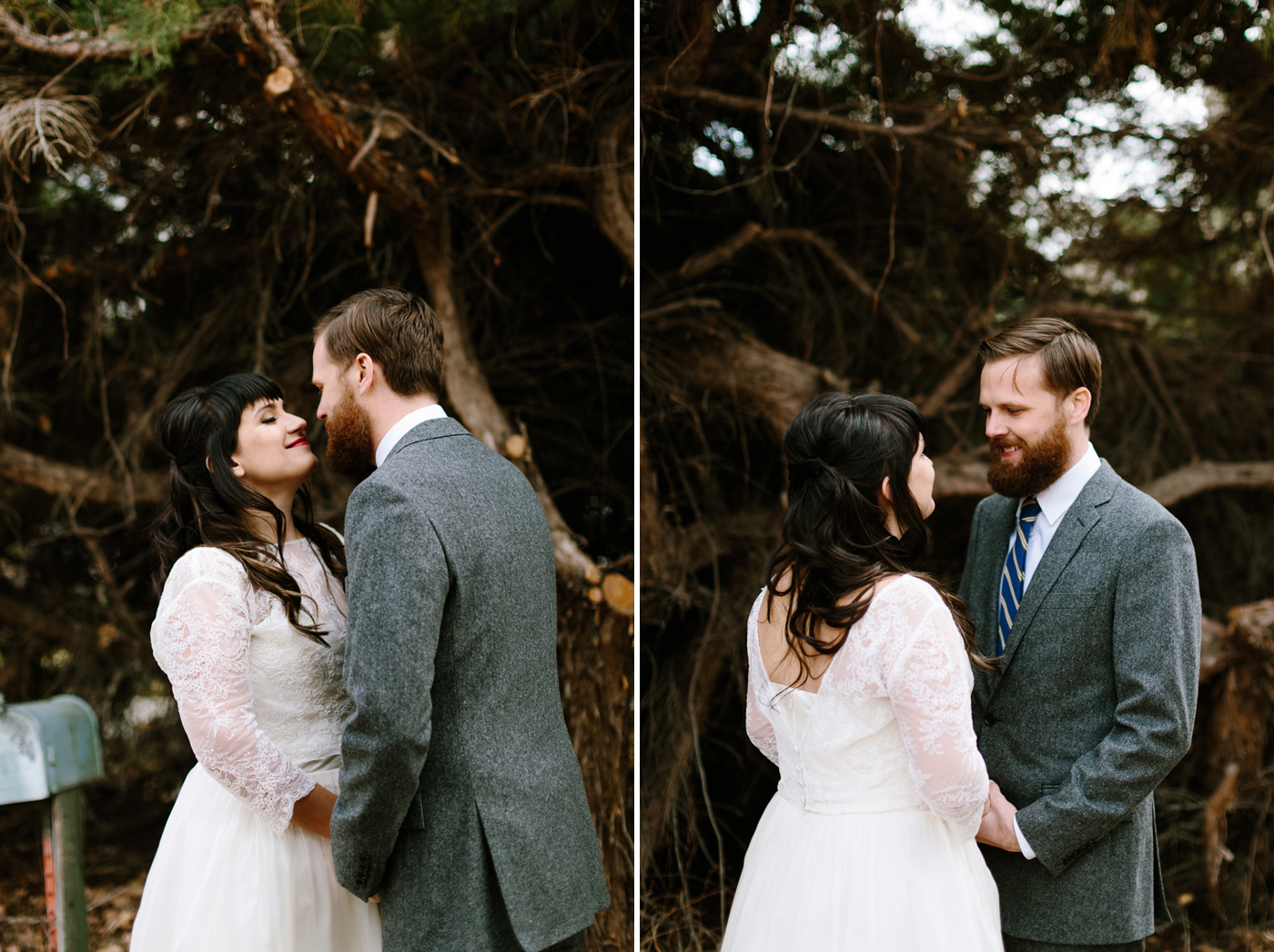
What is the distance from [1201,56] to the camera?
3.18m

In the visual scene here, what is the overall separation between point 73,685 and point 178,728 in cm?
44

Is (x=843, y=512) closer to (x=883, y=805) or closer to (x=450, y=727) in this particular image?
(x=883, y=805)

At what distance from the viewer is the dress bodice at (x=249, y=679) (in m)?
1.52

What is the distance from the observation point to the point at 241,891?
1579 mm

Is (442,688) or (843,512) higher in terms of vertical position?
(843,512)

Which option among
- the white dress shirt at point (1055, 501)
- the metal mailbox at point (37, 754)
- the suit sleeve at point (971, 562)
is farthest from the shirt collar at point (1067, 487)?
the metal mailbox at point (37, 754)

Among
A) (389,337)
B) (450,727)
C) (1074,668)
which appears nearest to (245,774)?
(450,727)

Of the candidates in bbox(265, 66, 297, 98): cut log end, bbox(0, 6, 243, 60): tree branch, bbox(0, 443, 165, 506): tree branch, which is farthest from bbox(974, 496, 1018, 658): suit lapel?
bbox(0, 443, 165, 506): tree branch

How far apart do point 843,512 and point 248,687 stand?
105 centimetres

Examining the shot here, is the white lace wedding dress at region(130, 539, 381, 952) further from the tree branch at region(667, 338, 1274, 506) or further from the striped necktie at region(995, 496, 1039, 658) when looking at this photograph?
the tree branch at region(667, 338, 1274, 506)

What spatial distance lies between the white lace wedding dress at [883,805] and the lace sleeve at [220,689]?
0.83 metres

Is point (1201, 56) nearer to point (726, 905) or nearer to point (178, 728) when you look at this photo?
point (726, 905)

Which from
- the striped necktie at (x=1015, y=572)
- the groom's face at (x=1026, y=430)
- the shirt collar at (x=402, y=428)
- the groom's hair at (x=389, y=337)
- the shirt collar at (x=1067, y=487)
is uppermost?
the groom's hair at (x=389, y=337)

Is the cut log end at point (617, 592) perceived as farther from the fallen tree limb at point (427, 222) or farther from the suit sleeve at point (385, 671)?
the suit sleeve at point (385, 671)
